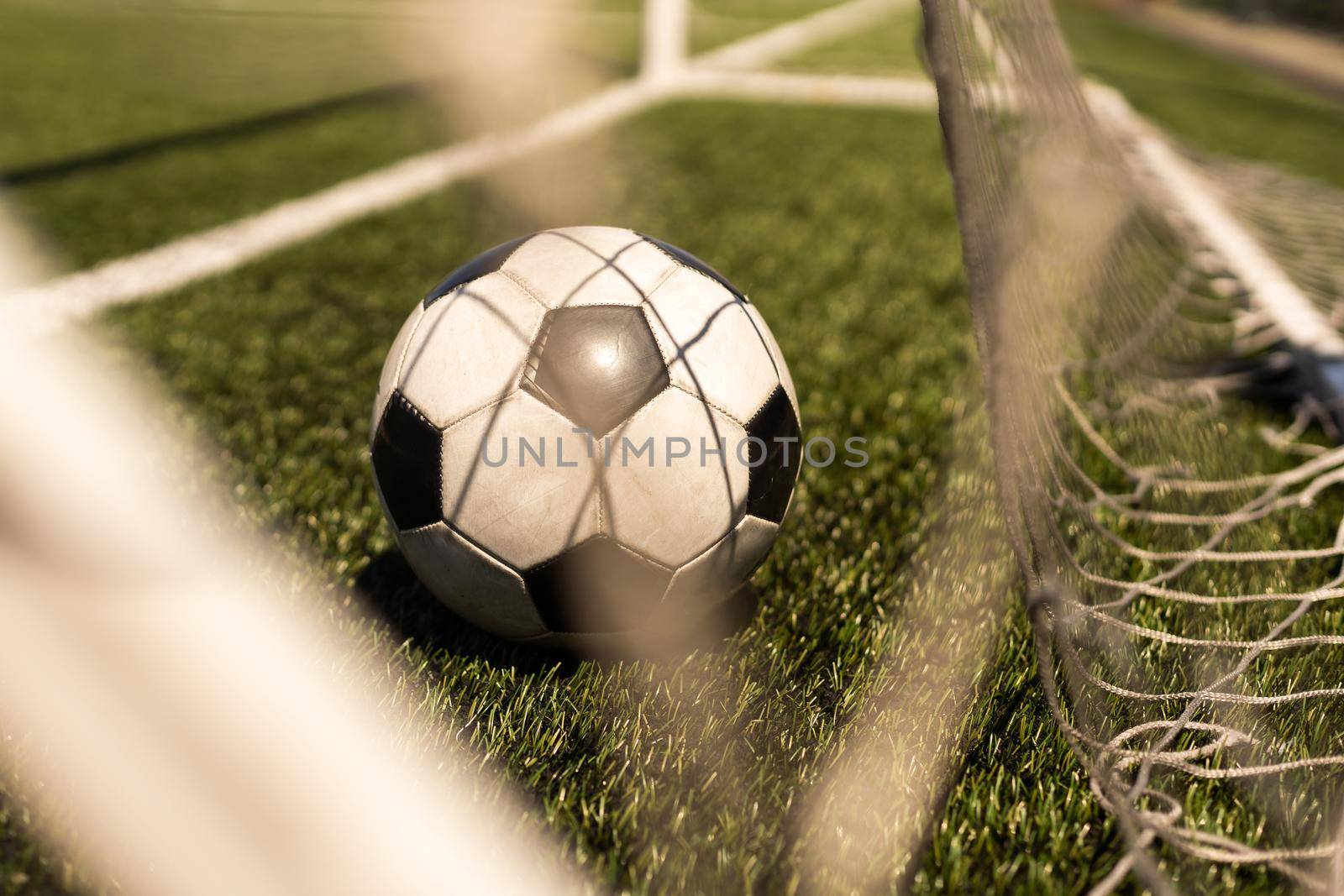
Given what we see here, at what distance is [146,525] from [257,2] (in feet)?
52.8

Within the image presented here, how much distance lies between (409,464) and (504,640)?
1.41ft

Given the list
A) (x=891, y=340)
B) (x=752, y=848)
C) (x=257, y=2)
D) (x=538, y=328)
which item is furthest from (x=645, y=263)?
(x=257, y=2)

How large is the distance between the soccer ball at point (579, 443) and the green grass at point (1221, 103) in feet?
20.6

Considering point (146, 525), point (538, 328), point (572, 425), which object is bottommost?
point (146, 525)

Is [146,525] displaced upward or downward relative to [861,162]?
downward

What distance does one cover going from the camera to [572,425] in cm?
155

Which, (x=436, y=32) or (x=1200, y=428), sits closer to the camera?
(x=1200, y=428)

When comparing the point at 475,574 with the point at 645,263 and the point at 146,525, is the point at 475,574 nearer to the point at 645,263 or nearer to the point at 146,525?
the point at 645,263

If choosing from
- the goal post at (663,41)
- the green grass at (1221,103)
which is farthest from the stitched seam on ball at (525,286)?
the goal post at (663,41)

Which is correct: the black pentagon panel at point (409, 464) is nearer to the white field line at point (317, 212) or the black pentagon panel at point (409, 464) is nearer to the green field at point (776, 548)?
the green field at point (776, 548)

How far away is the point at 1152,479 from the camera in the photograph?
249 cm

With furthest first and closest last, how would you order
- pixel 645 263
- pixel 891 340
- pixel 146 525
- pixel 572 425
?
pixel 891 340
pixel 146 525
pixel 645 263
pixel 572 425

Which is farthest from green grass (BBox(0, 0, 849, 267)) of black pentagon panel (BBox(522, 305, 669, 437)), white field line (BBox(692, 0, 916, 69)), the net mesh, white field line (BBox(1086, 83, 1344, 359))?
white field line (BBox(1086, 83, 1344, 359))

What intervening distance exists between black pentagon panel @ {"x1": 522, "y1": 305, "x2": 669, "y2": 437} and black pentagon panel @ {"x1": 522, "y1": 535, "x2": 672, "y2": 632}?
0.22m
